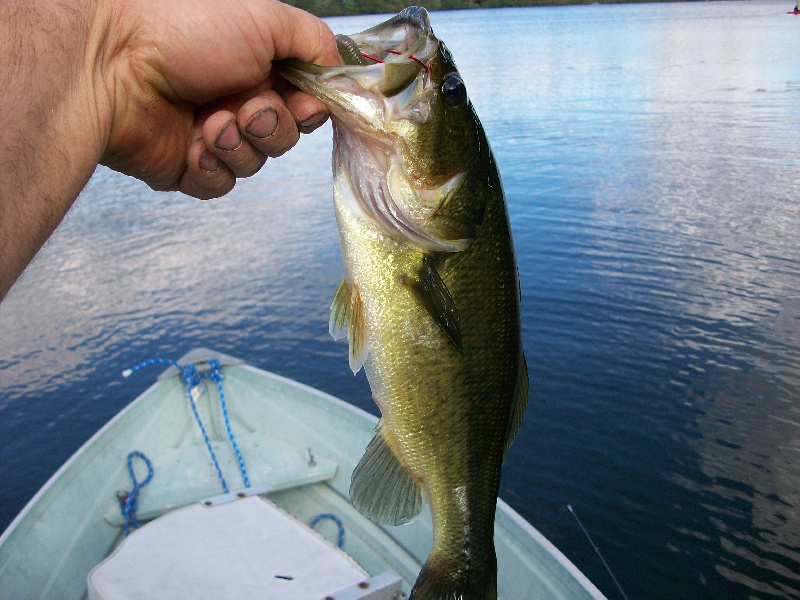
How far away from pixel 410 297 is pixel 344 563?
8.10 ft

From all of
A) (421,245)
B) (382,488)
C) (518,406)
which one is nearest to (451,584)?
(382,488)

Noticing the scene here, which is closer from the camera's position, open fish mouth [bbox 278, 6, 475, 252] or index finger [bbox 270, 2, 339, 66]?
open fish mouth [bbox 278, 6, 475, 252]

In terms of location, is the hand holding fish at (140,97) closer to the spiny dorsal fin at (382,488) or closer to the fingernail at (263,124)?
the fingernail at (263,124)

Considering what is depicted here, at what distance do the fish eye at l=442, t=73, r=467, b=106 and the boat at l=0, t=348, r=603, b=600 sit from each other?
2.71 m

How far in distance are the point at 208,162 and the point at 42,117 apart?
35.5 inches

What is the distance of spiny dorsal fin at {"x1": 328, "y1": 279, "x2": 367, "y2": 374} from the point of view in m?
2.15

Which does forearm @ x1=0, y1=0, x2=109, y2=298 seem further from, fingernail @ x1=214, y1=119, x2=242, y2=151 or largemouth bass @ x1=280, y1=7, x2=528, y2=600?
largemouth bass @ x1=280, y1=7, x2=528, y2=600

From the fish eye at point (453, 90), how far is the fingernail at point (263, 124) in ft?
1.97

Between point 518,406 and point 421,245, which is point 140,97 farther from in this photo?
point 518,406

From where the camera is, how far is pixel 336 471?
5.81 metres

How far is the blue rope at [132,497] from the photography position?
5312 millimetres

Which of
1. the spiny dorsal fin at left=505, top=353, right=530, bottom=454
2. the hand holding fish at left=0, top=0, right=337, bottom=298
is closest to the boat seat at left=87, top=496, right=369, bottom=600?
the spiny dorsal fin at left=505, top=353, right=530, bottom=454

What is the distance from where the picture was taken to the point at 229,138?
235 centimetres

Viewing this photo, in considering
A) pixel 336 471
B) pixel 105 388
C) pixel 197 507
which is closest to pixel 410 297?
pixel 197 507
